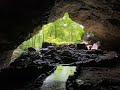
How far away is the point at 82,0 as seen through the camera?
1496 centimetres

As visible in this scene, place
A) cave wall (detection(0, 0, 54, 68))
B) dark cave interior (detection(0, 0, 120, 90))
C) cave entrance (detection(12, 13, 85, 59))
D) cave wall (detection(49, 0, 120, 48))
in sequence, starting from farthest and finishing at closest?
cave entrance (detection(12, 13, 85, 59))
cave wall (detection(49, 0, 120, 48))
dark cave interior (detection(0, 0, 120, 90))
cave wall (detection(0, 0, 54, 68))

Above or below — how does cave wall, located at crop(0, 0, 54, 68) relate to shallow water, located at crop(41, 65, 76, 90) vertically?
above

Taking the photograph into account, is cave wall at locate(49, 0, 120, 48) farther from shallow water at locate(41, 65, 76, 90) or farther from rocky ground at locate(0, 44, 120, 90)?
shallow water at locate(41, 65, 76, 90)

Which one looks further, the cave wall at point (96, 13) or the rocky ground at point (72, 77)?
the cave wall at point (96, 13)

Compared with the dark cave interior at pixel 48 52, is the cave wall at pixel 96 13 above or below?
above

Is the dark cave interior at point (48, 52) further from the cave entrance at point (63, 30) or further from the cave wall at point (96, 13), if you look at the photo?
the cave entrance at point (63, 30)

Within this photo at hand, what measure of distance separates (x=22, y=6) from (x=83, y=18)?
13358 mm

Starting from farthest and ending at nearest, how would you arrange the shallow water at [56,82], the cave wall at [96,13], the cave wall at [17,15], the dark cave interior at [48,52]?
the cave wall at [96,13], the shallow water at [56,82], the dark cave interior at [48,52], the cave wall at [17,15]

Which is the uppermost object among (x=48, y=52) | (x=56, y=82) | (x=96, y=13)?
(x=96, y=13)

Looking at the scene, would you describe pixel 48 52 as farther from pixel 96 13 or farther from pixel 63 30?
pixel 63 30

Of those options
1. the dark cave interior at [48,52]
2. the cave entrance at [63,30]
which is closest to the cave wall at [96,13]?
the dark cave interior at [48,52]

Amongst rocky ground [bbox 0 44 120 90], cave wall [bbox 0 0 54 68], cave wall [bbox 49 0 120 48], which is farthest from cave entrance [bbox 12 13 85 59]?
cave wall [bbox 0 0 54 68]

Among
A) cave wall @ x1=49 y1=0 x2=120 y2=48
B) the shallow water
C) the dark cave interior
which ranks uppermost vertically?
cave wall @ x1=49 y1=0 x2=120 y2=48

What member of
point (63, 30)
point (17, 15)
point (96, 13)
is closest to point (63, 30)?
point (63, 30)
